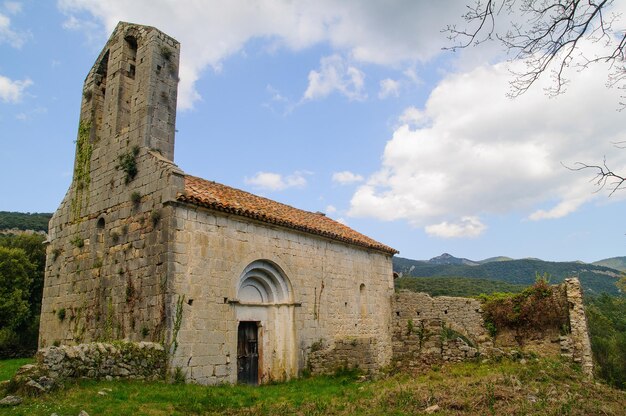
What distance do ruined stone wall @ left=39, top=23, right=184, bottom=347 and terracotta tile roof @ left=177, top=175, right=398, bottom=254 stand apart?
3.17ft

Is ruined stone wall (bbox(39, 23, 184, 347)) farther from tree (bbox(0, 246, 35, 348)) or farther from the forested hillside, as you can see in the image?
the forested hillside

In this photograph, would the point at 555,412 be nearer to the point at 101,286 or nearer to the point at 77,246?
the point at 101,286

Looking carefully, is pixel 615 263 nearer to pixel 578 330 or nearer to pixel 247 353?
pixel 578 330

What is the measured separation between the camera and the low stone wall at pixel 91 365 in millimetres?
8883

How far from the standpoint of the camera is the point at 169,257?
12133mm

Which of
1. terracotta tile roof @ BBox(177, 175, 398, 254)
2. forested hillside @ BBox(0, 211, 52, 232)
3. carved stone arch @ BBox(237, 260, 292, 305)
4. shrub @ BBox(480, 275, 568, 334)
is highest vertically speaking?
forested hillside @ BBox(0, 211, 52, 232)

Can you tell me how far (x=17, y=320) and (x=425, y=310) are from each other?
2465 centimetres

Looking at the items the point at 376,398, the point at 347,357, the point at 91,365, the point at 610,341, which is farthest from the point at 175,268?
the point at 610,341

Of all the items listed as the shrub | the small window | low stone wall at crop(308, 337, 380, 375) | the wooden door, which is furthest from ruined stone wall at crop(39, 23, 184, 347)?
the shrub

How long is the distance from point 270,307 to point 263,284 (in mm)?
792

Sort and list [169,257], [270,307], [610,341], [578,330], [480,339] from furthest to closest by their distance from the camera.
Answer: [610,341] < [480,339] < [270,307] < [578,330] < [169,257]

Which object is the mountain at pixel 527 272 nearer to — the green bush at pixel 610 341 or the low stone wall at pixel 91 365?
the green bush at pixel 610 341

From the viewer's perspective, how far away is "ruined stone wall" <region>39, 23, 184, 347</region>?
12625mm

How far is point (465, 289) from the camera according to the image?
46250mm
